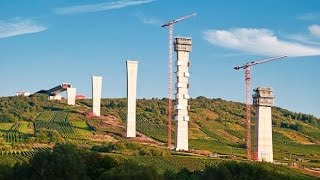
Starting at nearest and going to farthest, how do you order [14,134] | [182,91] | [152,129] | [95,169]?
[95,169] < [182,91] < [14,134] < [152,129]

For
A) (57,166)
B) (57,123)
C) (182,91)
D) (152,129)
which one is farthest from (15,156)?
(152,129)

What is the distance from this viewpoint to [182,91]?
344ft

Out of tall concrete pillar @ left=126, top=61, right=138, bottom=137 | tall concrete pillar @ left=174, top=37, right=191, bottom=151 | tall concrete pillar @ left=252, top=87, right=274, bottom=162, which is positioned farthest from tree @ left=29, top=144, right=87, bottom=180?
tall concrete pillar @ left=126, top=61, right=138, bottom=137

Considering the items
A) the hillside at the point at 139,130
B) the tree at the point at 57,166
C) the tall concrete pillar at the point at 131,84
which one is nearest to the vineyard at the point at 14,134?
the hillside at the point at 139,130

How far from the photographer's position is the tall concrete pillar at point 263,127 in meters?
92.9

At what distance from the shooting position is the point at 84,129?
135 metres

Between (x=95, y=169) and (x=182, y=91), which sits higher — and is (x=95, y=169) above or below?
below

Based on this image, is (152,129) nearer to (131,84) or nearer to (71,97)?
(131,84)

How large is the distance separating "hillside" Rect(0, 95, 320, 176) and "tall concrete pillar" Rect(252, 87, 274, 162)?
7.03 m

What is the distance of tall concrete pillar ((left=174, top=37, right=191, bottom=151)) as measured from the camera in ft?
339

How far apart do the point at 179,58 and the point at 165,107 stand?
86.5m

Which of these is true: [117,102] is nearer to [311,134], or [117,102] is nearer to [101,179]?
[311,134]

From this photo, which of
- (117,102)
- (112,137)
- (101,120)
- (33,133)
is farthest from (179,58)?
(117,102)

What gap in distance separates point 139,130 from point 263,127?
182 feet
